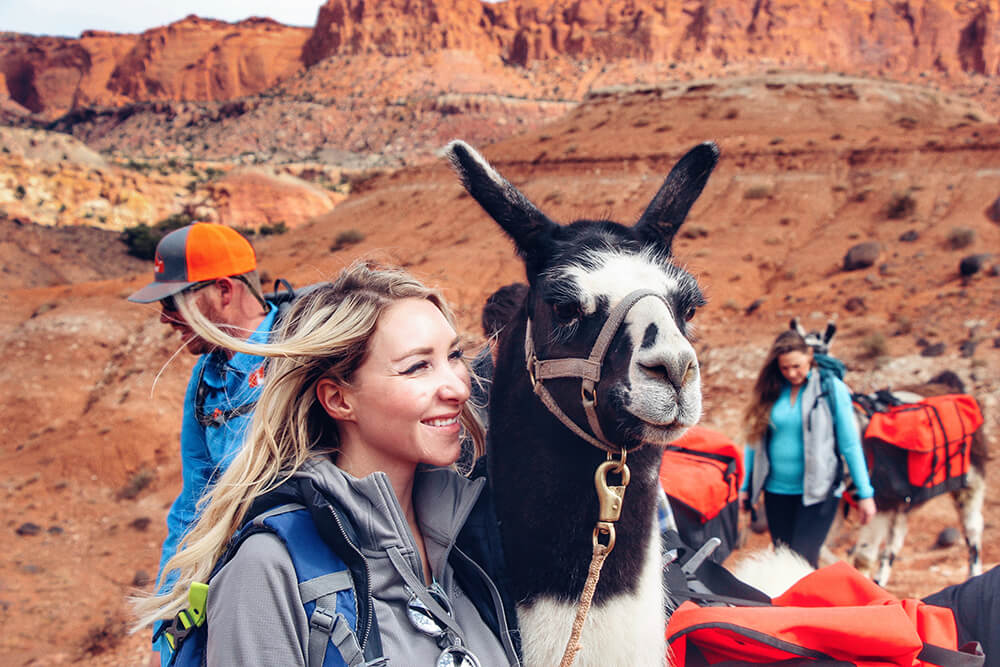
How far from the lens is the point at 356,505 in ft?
4.50

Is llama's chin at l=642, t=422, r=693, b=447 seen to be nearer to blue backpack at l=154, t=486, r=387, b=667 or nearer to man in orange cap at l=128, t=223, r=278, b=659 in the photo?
blue backpack at l=154, t=486, r=387, b=667

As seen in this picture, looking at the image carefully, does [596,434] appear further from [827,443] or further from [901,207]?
[901,207]

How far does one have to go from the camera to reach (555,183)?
27.2 meters

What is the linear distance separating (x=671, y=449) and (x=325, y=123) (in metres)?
83.3

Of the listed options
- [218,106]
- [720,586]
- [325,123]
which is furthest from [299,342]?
[218,106]

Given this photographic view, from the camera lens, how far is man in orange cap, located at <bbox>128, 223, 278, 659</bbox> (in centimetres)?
236

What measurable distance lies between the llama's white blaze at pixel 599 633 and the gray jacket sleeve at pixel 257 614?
82 cm

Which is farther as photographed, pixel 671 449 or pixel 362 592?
pixel 671 449

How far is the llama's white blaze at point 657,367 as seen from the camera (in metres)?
1.59

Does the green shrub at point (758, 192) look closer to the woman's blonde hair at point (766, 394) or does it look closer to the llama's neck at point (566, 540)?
the woman's blonde hair at point (766, 394)

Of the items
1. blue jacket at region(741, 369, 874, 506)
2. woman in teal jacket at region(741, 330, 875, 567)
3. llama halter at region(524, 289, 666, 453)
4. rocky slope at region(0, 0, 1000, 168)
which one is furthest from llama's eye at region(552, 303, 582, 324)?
rocky slope at region(0, 0, 1000, 168)

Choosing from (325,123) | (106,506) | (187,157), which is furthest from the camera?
(325,123)

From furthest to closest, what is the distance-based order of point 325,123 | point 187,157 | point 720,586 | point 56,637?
point 325,123 → point 187,157 → point 56,637 → point 720,586

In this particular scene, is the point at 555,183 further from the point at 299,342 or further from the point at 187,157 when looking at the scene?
the point at 187,157
